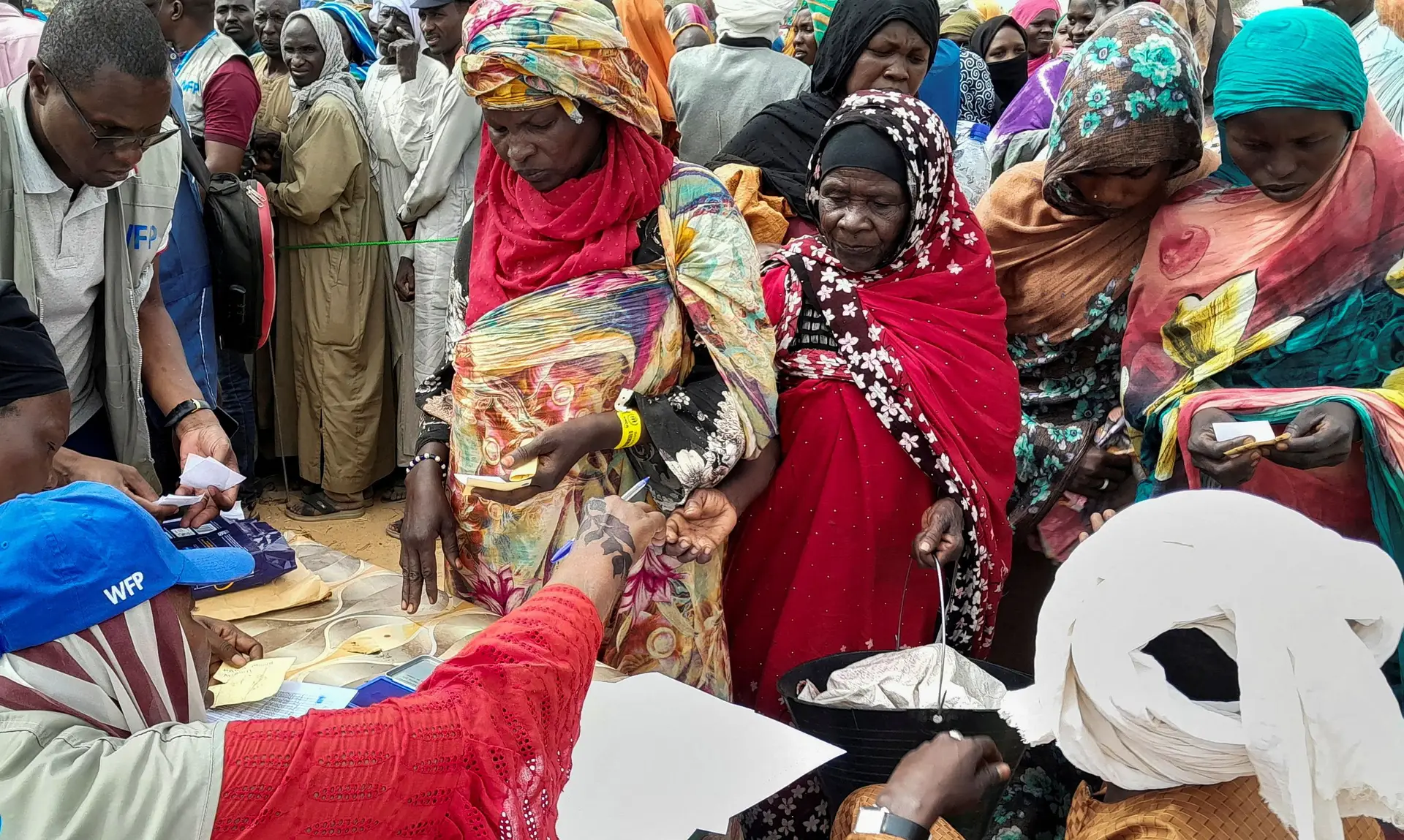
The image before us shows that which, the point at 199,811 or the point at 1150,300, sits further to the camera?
the point at 1150,300

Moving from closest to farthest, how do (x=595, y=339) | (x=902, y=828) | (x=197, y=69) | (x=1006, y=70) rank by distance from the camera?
1. (x=902, y=828)
2. (x=595, y=339)
3. (x=197, y=69)
4. (x=1006, y=70)

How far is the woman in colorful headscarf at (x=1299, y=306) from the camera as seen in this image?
222 centimetres

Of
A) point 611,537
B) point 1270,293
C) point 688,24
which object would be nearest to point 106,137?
point 611,537

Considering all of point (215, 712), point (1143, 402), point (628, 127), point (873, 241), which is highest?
point (628, 127)

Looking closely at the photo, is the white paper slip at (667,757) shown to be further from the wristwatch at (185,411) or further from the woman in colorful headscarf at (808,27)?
the woman in colorful headscarf at (808,27)

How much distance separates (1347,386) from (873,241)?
1080mm

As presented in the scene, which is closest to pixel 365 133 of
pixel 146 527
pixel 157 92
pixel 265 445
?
pixel 265 445

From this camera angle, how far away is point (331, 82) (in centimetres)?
522

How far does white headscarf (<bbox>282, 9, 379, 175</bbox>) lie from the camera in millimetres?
5156

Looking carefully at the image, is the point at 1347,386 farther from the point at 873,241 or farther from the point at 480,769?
the point at 480,769

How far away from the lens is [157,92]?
6.88 feet

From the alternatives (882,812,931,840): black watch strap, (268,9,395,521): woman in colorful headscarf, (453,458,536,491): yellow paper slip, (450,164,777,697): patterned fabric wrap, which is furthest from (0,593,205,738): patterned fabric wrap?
(268,9,395,521): woman in colorful headscarf

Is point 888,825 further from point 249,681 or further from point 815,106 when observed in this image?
point 815,106

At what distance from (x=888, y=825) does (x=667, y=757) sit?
0.36m
